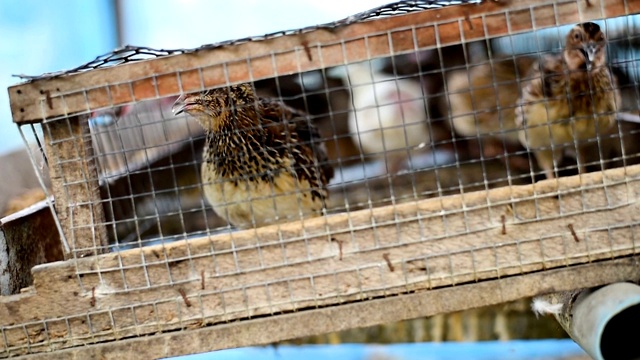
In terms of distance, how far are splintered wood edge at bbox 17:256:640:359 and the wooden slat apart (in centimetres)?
3

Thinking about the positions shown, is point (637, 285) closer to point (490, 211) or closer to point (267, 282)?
point (490, 211)

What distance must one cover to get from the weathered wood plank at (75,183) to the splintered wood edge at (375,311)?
1.13 ft

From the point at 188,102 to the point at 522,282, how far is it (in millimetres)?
1465

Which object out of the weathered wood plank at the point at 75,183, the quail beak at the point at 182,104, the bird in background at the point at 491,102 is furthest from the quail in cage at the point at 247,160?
the bird in background at the point at 491,102

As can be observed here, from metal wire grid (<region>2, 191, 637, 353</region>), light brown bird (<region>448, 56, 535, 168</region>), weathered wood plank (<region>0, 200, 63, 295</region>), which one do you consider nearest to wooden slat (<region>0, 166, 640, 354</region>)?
metal wire grid (<region>2, 191, 637, 353</region>)

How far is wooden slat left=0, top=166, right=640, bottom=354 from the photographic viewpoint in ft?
7.59

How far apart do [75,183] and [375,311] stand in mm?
1017

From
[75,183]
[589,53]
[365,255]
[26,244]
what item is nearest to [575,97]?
[589,53]

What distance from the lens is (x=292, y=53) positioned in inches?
87.5

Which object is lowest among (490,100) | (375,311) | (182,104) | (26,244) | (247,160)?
(375,311)

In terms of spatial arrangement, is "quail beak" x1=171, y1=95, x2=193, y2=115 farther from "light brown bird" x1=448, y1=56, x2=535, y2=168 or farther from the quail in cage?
"light brown bird" x1=448, y1=56, x2=535, y2=168

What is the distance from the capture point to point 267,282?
232 cm

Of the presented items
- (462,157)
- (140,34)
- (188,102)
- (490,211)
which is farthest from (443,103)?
(490,211)

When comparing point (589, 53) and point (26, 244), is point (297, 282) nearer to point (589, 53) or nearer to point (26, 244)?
point (26, 244)
